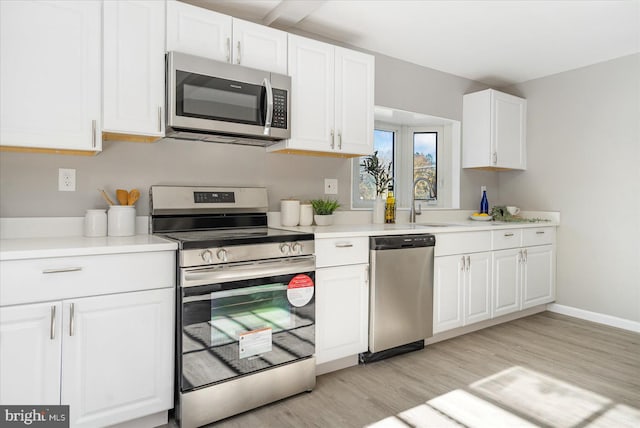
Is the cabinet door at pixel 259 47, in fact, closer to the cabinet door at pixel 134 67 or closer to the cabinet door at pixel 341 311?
the cabinet door at pixel 134 67

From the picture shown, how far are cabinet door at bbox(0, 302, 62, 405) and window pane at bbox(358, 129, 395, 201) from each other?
2541 millimetres

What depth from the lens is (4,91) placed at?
1.76 metres

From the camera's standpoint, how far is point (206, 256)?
1.91 m

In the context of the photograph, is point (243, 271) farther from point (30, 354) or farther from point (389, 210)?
point (389, 210)

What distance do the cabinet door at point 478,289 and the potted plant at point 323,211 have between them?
1122mm

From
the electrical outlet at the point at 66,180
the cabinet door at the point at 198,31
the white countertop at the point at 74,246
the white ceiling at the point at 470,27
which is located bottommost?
the white countertop at the point at 74,246

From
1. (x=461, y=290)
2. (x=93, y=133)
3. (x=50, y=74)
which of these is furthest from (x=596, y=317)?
(x=50, y=74)

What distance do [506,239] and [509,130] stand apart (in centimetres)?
126

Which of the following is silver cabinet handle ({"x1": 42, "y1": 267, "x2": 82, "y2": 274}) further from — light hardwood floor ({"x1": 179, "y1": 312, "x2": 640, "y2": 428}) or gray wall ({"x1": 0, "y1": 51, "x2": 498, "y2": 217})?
light hardwood floor ({"x1": 179, "y1": 312, "x2": 640, "y2": 428})

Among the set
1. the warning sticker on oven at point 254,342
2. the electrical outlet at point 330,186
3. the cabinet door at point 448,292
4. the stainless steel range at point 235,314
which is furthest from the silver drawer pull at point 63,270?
the cabinet door at point 448,292

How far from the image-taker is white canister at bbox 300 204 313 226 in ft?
9.57

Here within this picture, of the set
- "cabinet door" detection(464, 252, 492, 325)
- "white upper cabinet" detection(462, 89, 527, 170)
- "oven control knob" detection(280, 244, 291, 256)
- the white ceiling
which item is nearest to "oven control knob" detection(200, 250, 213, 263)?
"oven control knob" detection(280, 244, 291, 256)

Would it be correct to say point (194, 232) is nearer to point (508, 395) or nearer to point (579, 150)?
point (508, 395)

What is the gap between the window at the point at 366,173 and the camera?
11.7ft
